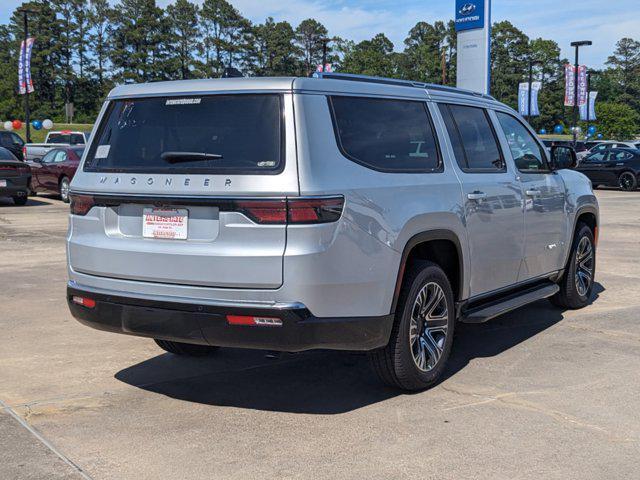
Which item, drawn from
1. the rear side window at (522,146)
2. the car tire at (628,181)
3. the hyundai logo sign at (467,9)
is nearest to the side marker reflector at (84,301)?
the rear side window at (522,146)

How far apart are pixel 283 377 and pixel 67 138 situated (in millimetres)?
31612

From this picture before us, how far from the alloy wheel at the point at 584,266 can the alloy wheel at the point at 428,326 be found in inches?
112

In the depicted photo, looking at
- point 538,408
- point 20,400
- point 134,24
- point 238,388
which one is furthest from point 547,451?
point 134,24

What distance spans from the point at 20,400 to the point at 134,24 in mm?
92773

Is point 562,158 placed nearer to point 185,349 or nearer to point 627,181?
point 185,349

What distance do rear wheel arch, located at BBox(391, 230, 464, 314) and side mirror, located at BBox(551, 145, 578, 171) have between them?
2.18 metres

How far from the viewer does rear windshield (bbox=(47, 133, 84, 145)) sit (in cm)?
3367

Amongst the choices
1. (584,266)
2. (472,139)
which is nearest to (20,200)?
(584,266)

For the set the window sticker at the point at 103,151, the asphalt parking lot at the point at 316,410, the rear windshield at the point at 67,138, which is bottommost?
the asphalt parking lot at the point at 316,410

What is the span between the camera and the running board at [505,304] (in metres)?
5.58

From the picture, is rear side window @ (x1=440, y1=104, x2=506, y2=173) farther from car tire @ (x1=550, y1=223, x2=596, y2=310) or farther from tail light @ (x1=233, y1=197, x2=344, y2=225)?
car tire @ (x1=550, y1=223, x2=596, y2=310)

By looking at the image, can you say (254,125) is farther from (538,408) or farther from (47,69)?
(47,69)

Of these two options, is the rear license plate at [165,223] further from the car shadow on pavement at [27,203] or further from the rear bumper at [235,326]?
the car shadow on pavement at [27,203]

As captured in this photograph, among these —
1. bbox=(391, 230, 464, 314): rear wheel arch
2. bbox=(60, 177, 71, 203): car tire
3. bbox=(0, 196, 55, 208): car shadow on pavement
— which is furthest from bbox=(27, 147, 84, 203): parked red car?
bbox=(391, 230, 464, 314): rear wheel arch
